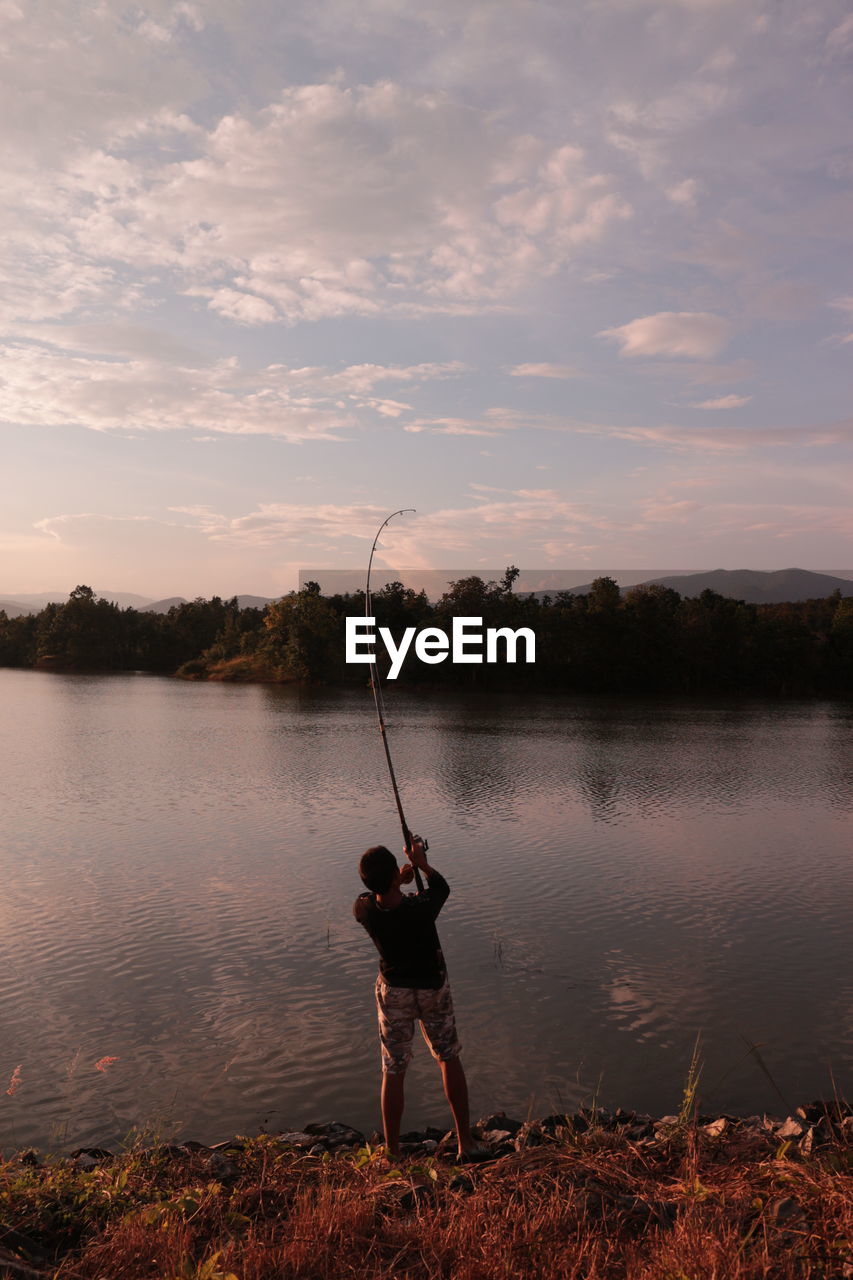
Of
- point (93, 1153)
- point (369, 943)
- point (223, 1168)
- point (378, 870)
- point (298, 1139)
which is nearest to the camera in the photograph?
point (223, 1168)

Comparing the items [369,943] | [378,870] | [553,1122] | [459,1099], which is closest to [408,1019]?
[459,1099]

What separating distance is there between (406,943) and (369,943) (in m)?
7.64

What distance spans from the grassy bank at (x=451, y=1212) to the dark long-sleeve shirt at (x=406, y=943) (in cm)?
138

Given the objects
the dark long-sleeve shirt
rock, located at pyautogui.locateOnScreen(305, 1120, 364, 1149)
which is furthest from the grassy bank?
the dark long-sleeve shirt

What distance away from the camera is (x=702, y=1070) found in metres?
10.3

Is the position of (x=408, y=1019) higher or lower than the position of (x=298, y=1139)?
higher

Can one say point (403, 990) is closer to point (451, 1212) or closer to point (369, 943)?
point (451, 1212)

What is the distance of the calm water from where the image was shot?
9.87m

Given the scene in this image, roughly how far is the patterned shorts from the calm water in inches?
90.6

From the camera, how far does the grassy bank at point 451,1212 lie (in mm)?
5254

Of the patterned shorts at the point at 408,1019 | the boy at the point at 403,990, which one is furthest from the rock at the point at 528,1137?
the patterned shorts at the point at 408,1019

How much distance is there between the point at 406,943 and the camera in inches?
291

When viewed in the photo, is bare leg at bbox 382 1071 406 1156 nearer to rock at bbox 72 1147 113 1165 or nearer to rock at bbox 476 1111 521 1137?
rock at bbox 476 1111 521 1137

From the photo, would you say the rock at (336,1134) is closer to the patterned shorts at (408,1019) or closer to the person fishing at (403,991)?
the person fishing at (403,991)
